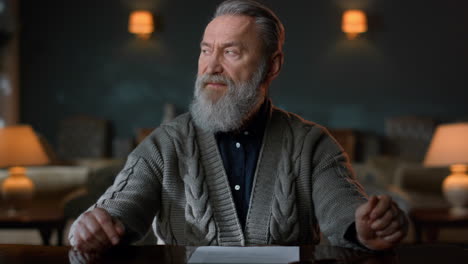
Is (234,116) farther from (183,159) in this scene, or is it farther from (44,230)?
(44,230)

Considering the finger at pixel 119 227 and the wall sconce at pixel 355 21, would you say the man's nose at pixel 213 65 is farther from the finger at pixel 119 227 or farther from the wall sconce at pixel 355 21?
the wall sconce at pixel 355 21

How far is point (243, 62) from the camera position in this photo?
5.72 ft

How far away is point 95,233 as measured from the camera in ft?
4.30

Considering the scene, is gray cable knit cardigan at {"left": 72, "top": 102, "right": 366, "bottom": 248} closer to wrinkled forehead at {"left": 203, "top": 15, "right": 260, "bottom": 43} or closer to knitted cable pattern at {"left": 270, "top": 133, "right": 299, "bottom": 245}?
knitted cable pattern at {"left": 270, "top": 133, "right": 299, "bottom": 245}

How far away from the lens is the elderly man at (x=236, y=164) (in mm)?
1666

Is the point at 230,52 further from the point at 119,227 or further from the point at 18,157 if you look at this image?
the point at 18,157

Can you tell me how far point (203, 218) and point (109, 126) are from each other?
6.26 m

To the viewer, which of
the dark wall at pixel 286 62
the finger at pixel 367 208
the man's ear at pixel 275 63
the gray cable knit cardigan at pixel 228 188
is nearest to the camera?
the finger at pixel 367 208

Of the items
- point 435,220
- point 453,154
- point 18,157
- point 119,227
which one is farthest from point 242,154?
point 435,220

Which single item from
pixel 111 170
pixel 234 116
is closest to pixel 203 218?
pixel 234 116

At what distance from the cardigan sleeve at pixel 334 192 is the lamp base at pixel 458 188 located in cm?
232

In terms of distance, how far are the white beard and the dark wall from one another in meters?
5.75

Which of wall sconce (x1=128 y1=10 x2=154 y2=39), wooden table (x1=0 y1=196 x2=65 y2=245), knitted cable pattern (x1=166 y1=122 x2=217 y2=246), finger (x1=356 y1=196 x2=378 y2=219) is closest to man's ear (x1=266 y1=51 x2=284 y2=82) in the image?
knitted cable pattern (x1=166 y1=122 x2=217 y2=246)

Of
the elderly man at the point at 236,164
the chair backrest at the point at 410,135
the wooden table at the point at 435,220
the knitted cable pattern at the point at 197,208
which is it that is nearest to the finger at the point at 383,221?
A: the elderly man at the point at 236,164
